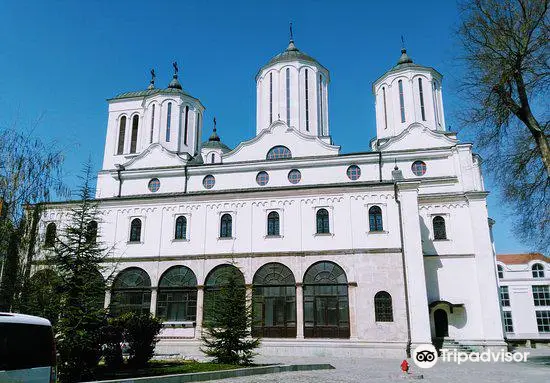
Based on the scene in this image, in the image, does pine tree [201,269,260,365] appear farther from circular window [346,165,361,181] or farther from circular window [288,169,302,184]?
circular window [346,165,361,181]

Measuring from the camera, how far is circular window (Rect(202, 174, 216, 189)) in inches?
1133

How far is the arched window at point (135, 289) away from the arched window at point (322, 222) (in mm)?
9647

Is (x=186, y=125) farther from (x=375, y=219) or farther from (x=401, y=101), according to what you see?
(x=375, y=219)

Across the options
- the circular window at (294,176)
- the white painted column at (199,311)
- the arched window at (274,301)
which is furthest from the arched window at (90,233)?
the circular window at (294,176)

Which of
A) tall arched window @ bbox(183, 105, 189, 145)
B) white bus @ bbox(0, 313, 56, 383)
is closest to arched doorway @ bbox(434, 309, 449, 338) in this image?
tall arched window @ bbox(183, 105, 189, 145)

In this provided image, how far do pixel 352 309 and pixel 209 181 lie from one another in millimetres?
11812

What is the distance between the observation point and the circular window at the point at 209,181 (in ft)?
94.4

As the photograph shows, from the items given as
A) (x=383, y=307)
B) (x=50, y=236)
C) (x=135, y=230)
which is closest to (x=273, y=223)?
(x=383, y=307)

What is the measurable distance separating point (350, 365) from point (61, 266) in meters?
11.4

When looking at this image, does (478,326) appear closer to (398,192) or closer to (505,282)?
(398,192)

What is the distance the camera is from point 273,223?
25219 millimetres

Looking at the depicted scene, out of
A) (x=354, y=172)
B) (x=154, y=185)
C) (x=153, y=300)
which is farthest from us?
(x=154, y=185)

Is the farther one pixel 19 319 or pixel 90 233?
pixel 90 233

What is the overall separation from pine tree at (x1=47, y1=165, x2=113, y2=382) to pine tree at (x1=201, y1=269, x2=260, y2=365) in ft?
14.1
